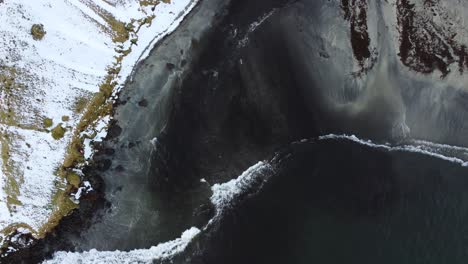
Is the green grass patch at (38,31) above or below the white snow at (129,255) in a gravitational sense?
above

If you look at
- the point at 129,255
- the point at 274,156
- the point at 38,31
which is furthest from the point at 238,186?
the point at 38,31

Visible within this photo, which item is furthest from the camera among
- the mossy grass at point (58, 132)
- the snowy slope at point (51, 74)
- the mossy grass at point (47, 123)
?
the mossy grass at point (47, 123)

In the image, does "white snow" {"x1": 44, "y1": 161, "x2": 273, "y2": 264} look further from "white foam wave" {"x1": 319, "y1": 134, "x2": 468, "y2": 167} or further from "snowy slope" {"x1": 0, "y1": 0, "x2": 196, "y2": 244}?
"white foam wave" {"x1": 319, "y1": 134, "x2": 468, "y2": 167}

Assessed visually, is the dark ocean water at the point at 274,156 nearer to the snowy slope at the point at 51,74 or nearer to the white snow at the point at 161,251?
the white snow at the point at 161,251

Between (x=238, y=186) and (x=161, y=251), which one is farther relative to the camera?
(x=238, y=186)

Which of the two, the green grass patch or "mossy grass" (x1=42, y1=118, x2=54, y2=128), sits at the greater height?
the green grass patch

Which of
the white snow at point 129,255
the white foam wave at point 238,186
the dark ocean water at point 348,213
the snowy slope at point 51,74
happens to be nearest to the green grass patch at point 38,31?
the snowy slope at point 51,74

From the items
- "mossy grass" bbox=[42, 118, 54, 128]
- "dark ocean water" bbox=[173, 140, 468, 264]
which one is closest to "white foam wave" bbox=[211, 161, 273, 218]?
"dark ocean water" bbox=[173, 140, 468, 264]

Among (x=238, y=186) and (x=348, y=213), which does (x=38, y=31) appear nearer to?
(x=238, y=186)

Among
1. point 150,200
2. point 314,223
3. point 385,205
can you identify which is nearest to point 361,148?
point 385,205
